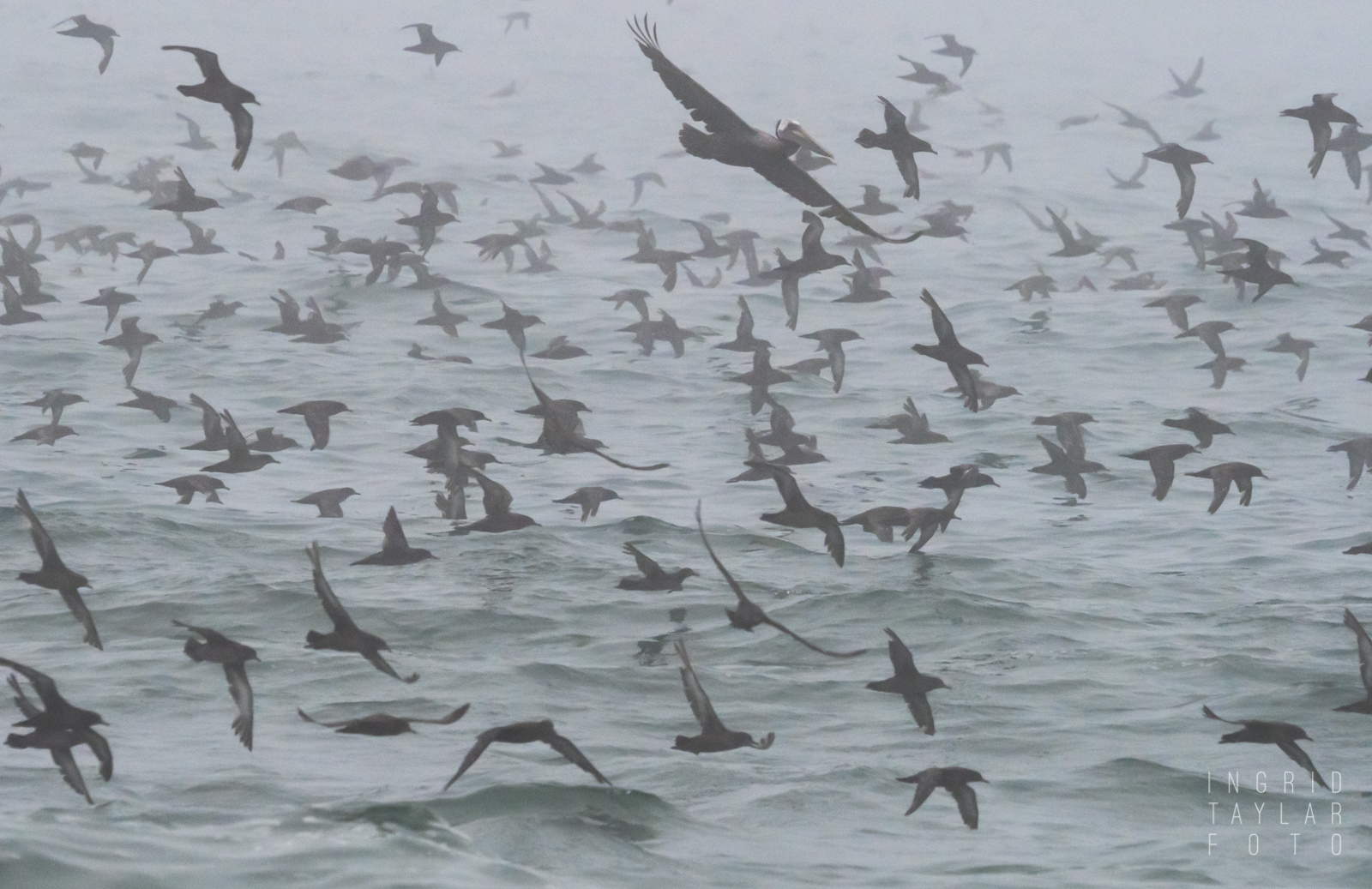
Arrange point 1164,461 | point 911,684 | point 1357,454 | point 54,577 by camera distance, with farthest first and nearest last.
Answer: point 1357,454 → point 1164,461 → point 911,684 → point 54,577

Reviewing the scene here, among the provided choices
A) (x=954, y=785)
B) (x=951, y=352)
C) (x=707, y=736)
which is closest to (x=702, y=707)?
(x=707, y=736)

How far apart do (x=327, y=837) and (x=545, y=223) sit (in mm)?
25890

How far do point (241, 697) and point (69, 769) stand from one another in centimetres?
81

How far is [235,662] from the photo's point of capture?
27.9 ft

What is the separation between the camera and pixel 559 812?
355 inches

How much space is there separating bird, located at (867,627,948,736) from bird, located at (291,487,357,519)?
241 inches

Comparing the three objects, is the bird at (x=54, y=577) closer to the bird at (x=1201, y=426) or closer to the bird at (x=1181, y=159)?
the bird at (x=1201, y=426)

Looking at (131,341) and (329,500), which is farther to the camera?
(131,341)

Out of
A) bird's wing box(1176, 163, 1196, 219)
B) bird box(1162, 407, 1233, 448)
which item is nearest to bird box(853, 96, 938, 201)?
bird's wing box(1176, 163, 1196, 219)

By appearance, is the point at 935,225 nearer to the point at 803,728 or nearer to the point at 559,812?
the point at 803,728

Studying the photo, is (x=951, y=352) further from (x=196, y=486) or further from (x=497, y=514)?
(x=196, y=486)

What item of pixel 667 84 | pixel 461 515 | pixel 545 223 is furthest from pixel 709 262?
pixel 667 84

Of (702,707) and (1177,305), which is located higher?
(702,707)

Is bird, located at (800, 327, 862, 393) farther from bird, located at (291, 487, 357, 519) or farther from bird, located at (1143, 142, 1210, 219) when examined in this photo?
bird, located at (291, 487, 357, 519)
